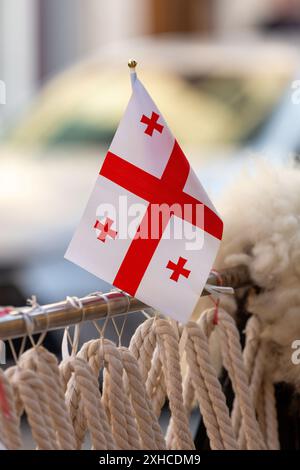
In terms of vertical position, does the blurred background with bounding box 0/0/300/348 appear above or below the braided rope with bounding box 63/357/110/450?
above

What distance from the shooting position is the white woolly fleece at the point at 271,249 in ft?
3.62

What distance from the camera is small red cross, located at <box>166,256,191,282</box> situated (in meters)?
0.96

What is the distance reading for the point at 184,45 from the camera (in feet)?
12.1

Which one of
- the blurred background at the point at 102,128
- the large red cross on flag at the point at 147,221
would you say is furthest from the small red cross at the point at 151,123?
the blurred background at the point at 102,128

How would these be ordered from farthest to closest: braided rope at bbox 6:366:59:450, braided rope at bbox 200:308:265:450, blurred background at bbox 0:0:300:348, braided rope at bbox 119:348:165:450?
blurred background at bbox 0:0:300:348
braided rope at bbox 200:308:265:450
braided rope at bbox 119:348:165:450
braided rope at bbox 6:366:59:450

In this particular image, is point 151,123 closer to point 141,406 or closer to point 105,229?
point 105,229

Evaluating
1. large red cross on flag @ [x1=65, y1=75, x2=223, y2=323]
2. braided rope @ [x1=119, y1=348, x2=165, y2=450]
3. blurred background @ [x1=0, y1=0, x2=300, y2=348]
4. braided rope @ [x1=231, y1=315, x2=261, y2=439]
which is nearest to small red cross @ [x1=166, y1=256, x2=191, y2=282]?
large red cross on flag @ [x1=65, y1=75, x2=223, y2=323]

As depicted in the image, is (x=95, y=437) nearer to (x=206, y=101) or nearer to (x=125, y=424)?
(x=125, y=424)

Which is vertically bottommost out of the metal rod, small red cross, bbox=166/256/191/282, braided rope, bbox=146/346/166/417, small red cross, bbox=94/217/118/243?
braided rope, bbox=146/346/166/417

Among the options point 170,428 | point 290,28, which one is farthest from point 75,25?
point 170,428

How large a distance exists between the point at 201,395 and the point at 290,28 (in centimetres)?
578

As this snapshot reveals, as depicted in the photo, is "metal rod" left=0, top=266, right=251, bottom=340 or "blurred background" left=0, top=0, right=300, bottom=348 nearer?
"metal rod" left=0, top=266, right=251, bottom=340

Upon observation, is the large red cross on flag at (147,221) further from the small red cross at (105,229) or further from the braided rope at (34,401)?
the braided rope at (34,401)

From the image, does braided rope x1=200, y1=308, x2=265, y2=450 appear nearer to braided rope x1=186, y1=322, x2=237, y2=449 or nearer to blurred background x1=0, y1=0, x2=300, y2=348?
braided rope x1=186, y1=322, x2=237, y2=449
